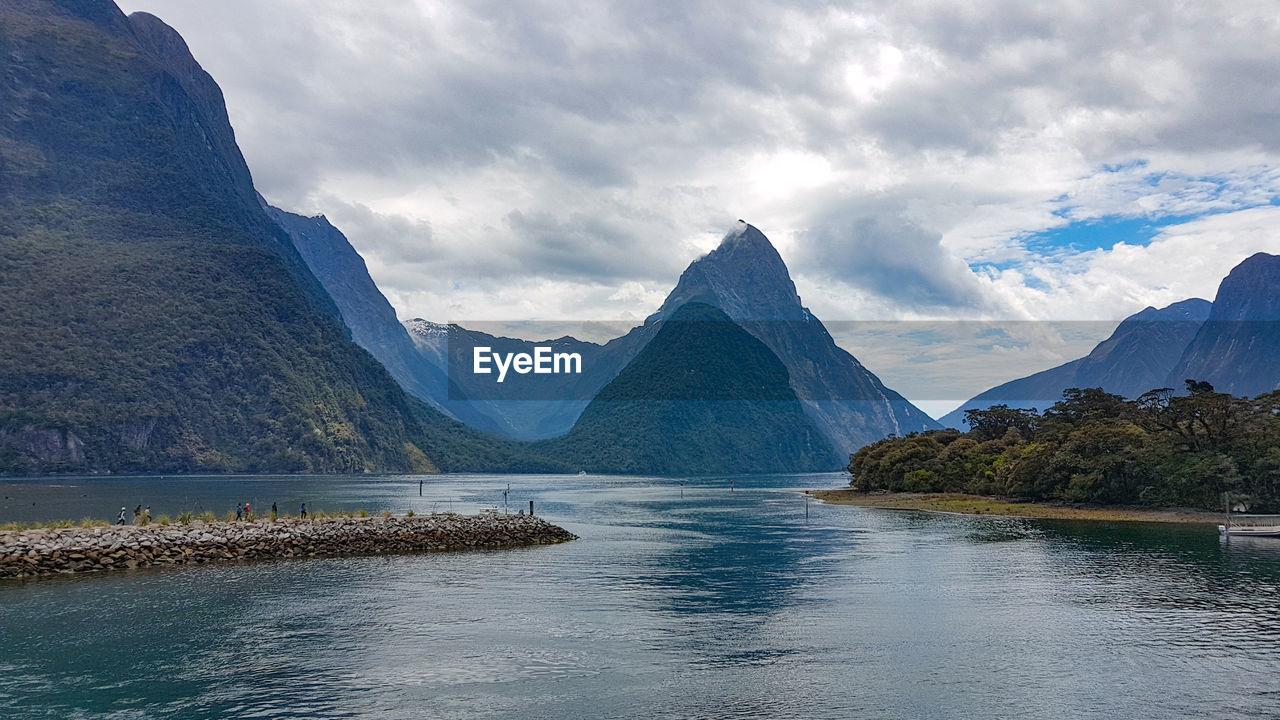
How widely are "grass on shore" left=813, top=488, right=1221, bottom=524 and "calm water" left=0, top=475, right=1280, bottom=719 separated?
118ft

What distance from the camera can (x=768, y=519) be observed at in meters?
123

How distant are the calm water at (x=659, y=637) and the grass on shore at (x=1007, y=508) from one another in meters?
36.0

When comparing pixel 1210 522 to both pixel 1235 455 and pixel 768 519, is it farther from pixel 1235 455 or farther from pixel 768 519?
pixel 768 519

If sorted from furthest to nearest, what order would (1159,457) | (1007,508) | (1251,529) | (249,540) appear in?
(1007,508)
(1159,457)
(1251,529)
(249,540)

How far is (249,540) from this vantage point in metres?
70.9

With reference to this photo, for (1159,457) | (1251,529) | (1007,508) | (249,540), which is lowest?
(1007,508)

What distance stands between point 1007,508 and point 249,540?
10587 cm

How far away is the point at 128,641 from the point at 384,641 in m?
11.6

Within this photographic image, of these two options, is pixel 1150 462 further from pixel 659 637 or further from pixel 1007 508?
pixel 659 637

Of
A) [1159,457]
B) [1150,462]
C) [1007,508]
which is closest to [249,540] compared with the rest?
[1007,508]

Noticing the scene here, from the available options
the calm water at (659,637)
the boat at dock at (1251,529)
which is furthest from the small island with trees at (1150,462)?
the calm water at (659,637)

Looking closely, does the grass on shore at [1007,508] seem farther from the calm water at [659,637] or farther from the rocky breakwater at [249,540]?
the rocky breakwater at [249,540]

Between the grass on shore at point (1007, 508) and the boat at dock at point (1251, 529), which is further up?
the boat at dock at point (1251, 529)

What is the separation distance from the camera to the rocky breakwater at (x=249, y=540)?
61.3 metres
